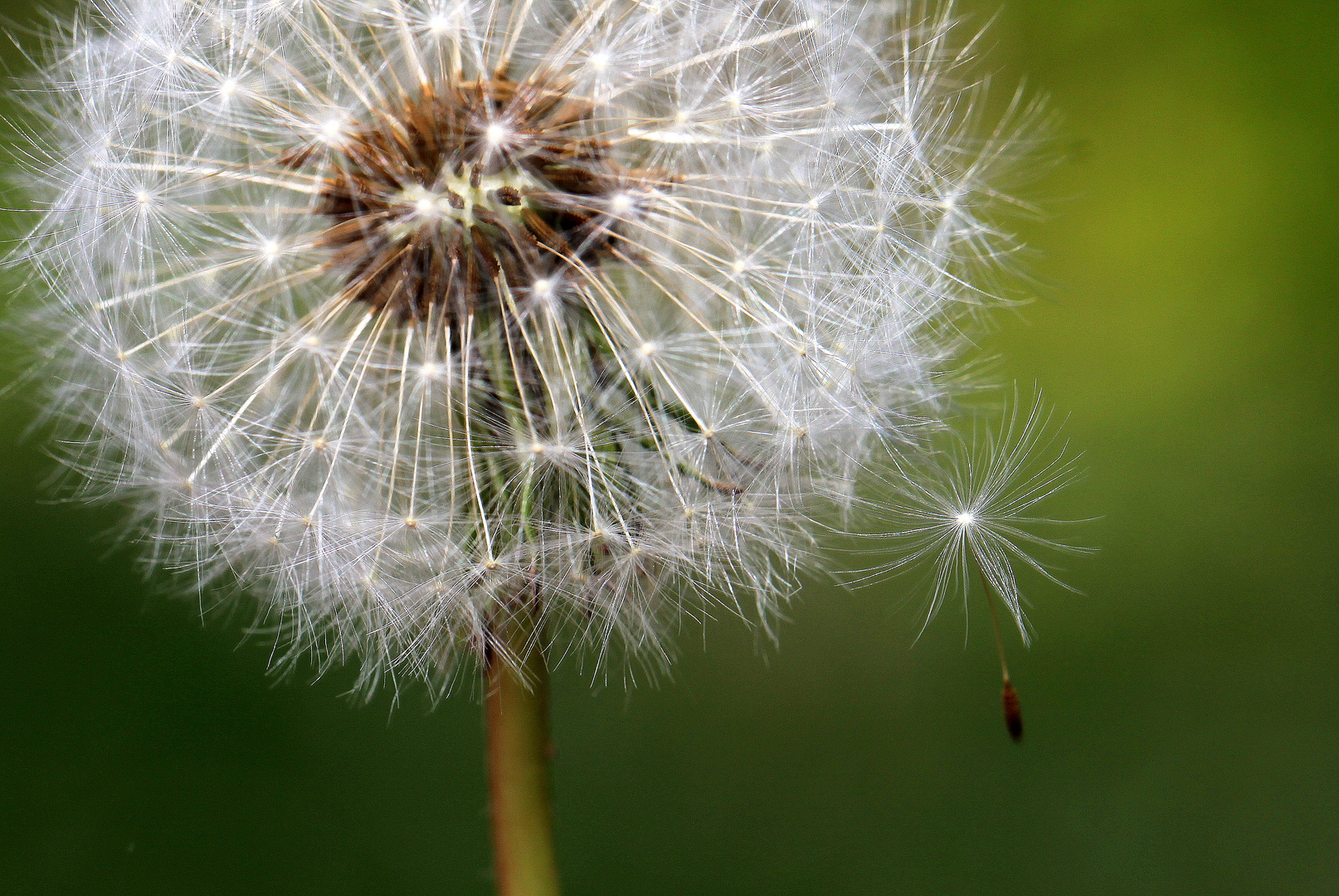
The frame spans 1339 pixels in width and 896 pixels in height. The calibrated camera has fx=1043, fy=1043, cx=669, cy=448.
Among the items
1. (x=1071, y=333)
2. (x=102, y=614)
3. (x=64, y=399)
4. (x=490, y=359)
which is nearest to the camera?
(x=490, y=359)

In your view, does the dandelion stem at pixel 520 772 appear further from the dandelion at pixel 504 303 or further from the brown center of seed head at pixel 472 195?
the brown center of seed head at pixel 472 195

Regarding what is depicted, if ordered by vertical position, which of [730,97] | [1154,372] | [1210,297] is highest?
[1210,297]

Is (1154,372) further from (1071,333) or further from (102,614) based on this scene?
(102,614)

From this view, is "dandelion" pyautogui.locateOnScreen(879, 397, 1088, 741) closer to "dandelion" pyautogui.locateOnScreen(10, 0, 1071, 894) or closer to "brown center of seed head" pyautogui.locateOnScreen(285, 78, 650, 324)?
"dandelion" pyautogui.locateOnScreen(10, 0, 1071, 894)

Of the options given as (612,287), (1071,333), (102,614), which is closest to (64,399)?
(612,287)

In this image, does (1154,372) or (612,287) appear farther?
(1154,372)

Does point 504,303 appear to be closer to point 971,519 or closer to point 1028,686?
point 971,519
